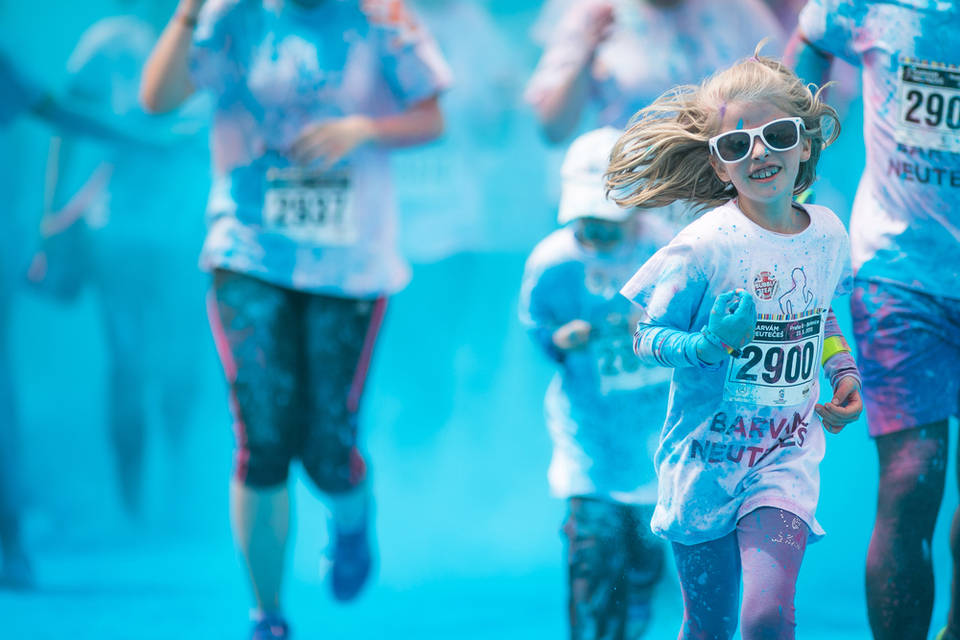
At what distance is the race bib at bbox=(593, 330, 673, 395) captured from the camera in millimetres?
2035

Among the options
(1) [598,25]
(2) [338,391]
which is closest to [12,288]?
(2) [338,391]

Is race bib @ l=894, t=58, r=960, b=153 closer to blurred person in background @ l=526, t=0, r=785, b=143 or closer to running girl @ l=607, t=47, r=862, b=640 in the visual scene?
running girl @ l=607, t=47, r=862, b=640

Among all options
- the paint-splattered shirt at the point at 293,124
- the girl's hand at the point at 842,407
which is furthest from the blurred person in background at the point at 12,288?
the girl's hand at the point at 842,407

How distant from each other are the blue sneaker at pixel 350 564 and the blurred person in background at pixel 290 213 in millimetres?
218

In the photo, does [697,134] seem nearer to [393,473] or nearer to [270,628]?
[270,628]

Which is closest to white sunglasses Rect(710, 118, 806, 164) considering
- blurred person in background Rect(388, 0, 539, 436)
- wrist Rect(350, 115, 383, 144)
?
wrist Rect(350, 115, 383, 144)

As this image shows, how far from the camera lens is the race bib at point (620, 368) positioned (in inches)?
80.1

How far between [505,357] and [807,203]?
198 centimetres

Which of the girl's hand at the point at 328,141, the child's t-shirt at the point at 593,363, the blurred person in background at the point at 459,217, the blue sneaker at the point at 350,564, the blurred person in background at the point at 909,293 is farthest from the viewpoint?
the blurred person in background at the point at 459,217

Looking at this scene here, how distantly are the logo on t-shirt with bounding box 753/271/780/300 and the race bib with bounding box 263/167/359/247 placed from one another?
1414 millimetres

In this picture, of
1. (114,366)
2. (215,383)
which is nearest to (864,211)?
(215,383)

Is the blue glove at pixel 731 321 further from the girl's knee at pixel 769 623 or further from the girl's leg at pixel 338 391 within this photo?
the girl's leg at pixel 338 391

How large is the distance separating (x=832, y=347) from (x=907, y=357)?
1.12ft

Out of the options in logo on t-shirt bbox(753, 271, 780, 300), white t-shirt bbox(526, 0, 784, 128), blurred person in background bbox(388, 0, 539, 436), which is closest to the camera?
logo on t-shirt bbox(753, 271, 780, 300)
